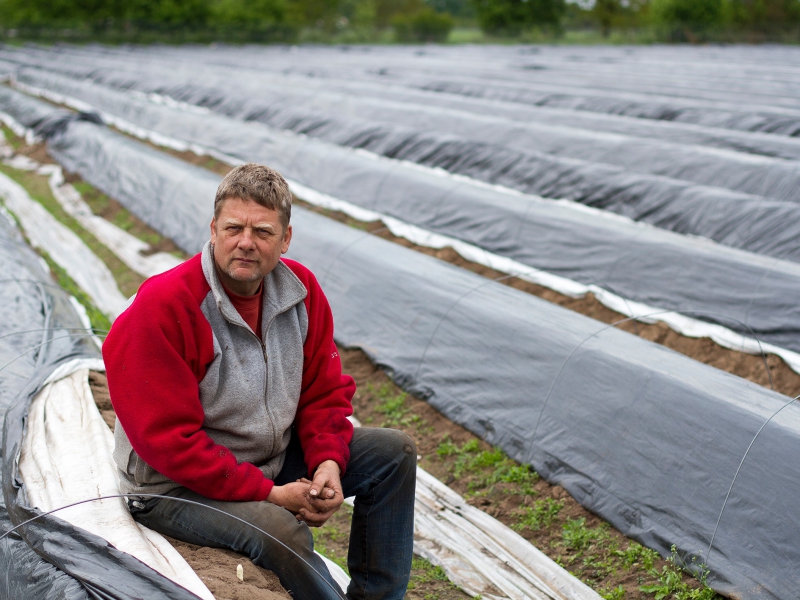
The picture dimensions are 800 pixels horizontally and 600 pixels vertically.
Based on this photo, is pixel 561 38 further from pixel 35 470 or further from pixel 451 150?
pixel 35 470

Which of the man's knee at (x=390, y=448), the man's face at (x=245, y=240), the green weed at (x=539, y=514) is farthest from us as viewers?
the green weed at (x=539, y=514)

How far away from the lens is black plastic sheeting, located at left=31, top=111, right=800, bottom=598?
3.03 metres

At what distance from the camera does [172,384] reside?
2.08m

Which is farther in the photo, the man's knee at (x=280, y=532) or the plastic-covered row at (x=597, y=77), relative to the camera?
the plastic-covered row at (x=597, y=77)

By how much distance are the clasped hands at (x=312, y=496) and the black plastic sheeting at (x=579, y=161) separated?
4975 mm

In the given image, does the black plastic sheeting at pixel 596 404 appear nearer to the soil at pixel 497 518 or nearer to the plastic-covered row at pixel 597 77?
the soil at pixel 497 518

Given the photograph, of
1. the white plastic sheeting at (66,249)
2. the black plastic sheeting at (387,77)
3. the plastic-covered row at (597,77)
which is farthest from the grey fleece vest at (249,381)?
the plastic-covered row at (597,77)

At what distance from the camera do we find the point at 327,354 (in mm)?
2494

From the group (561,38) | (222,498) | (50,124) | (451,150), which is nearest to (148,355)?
(222,498)

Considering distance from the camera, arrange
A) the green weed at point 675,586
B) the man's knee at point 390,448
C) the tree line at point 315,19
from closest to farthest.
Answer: the man's knee at point 390,448 → the green weed at point 675,586 → the tree line at point 315,19

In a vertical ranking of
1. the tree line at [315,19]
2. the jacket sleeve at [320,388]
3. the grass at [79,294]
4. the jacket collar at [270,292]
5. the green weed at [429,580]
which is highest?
the tree line at [315,19]

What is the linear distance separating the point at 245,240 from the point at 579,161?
21.2 ft

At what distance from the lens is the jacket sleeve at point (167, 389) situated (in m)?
2.06

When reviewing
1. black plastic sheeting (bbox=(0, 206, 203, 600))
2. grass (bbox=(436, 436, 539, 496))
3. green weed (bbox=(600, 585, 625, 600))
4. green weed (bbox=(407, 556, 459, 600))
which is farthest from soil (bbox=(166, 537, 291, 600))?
grass (bbox=(436, 436, 539, 496))
